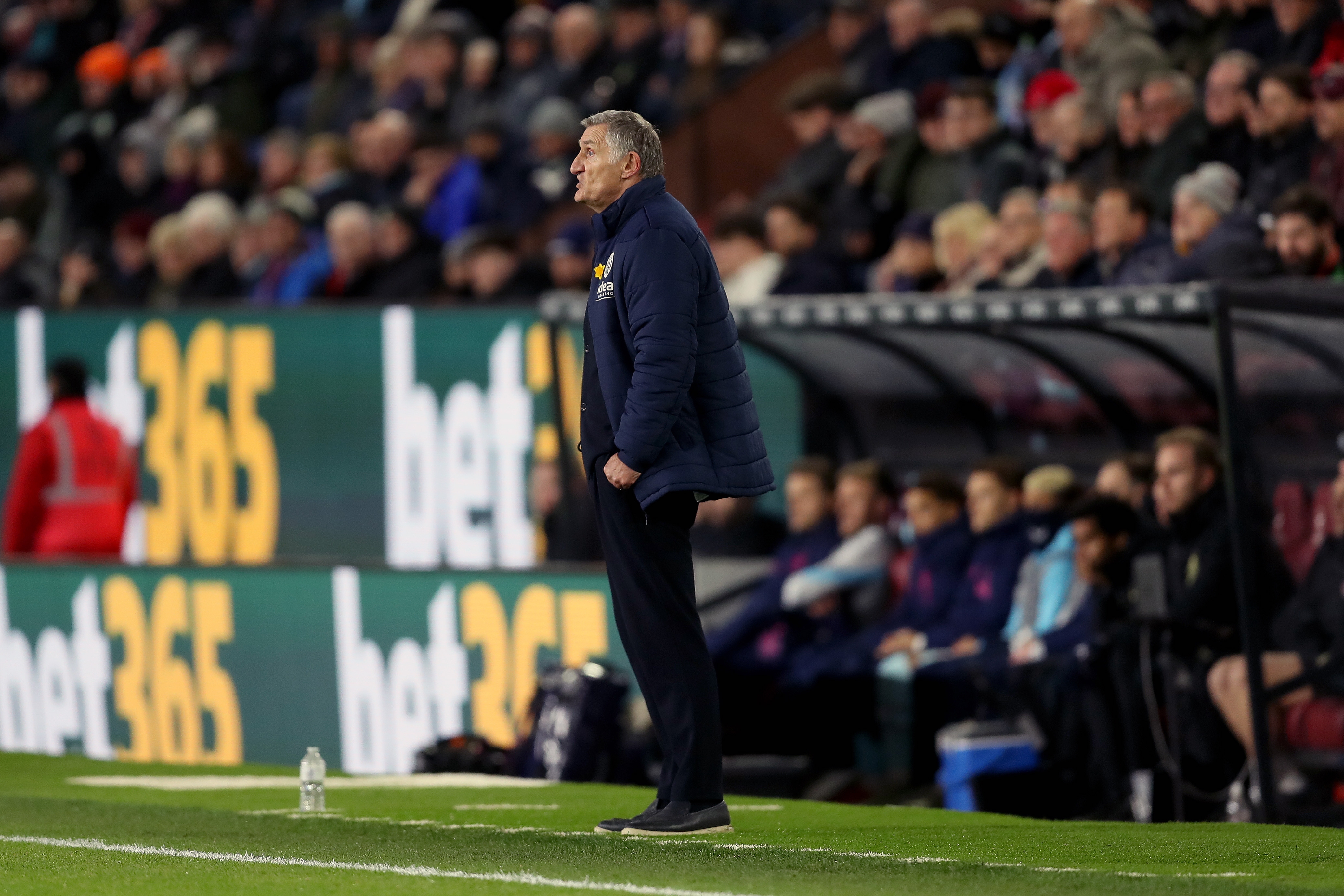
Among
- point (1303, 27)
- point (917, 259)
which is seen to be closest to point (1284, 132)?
point (1303, 27)

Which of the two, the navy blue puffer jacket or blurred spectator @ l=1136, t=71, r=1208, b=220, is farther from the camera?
blurred spectator @ l=1136, t=71, r=1208, b=220

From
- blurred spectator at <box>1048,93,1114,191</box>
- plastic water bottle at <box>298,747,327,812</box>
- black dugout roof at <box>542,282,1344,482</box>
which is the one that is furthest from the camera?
blurred spectator at <box>1048,93,1114,191</box>

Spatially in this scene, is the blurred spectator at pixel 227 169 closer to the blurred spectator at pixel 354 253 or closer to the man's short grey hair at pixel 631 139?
the blurred spectator at pixel 354 253

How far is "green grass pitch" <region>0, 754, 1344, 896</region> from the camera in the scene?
19.4 ft

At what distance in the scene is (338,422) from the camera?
13.3 metres

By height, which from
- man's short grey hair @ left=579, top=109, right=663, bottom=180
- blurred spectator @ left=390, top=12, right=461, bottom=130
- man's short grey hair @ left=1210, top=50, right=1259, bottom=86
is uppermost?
blurred spectator @ left=390, top=12, right=461, bottom=130

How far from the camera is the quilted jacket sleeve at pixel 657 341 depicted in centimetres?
640

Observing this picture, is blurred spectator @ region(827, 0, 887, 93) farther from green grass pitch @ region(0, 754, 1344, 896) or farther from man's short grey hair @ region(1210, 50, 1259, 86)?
green grass pitch @ region(0, 754, 1344, 896)

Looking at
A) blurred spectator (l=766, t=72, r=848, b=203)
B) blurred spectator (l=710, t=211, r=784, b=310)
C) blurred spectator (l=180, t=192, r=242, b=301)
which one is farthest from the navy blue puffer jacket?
blurred spectator (l=180, t=192, r=242, b=301)

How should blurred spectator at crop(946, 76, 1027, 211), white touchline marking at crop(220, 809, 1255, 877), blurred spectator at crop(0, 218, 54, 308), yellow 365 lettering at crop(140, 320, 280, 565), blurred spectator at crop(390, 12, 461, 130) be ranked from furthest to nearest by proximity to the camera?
blurred spectator at crop(0, 218, 54, 308), blurred spectator at crop(390, 12, 461, 130), yellow 365 lettering at crop(140, 320, 280, 565), blurred spectator at crop(946, 76, 1027, 211), white touchline marking at crop(220, 809, 1255, 877)

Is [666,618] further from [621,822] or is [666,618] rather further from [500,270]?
[500,270]

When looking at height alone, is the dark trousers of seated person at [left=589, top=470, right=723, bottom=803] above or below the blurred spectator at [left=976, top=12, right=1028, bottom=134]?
below

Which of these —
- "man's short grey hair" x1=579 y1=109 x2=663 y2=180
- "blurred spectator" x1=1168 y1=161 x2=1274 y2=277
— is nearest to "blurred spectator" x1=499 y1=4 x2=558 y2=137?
"blurred spectator" x1=1168 y1=161 x2=1274 y2=277

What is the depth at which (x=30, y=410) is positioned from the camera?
14.7m
